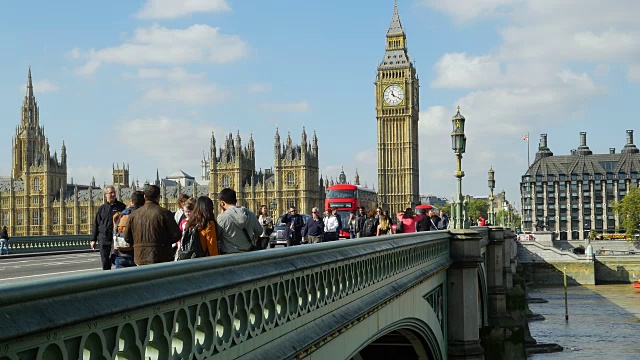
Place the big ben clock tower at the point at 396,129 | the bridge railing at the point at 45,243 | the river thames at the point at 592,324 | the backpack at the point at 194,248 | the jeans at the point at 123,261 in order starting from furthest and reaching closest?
the big ben clock tower at the point at 396,129, the river thames at the point at 592,324, the bridge railing at the point at 45,243, the jeans at the point at 123,261, the backpack at the point at 194,248

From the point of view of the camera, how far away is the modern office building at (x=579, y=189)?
470 feet

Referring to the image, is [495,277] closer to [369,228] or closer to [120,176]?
[369,228]

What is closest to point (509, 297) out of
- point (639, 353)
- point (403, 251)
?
point (639, 353)

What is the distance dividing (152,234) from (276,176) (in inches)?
4316

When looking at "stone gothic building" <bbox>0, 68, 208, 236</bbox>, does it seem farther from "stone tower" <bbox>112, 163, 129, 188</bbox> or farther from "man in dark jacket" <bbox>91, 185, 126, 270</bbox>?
"man in dark jacket" <bbox>91, 185, 126, 270</bbox>

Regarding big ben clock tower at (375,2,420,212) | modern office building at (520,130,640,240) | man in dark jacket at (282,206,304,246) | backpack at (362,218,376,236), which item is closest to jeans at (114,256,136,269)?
man in dark jacket at (282,206,304,246)

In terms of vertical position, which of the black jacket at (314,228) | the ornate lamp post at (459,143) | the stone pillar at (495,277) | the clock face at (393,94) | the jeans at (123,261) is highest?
the clock face at (393,94)

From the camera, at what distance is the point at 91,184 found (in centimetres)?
12925

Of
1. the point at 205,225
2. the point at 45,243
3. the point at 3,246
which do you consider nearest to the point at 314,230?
the point at 205,225

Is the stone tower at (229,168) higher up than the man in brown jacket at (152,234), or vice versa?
the stone tower at (229,168)

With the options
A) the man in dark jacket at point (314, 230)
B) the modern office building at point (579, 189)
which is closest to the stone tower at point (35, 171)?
the modern office building at point (579, 189)

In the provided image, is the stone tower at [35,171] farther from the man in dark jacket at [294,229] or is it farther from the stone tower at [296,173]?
the man in dark jacket at [294,229]

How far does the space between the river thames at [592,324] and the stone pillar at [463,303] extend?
21.4 meters

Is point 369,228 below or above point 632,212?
above
